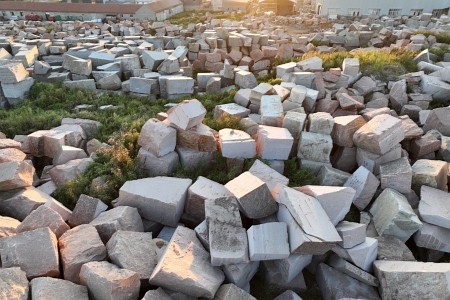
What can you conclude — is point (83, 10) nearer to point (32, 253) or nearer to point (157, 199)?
point (157, 199)

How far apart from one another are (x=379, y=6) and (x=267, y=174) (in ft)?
76.5

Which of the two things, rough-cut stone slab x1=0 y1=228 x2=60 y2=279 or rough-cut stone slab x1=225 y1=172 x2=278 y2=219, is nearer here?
rough-cut stone slab x1=0 y1=228 x2=60 y2=279

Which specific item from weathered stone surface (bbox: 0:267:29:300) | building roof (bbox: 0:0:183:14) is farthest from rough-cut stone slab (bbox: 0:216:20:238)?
building roof (bbox: 0:0:183:14)

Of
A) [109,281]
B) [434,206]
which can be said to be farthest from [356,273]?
[109,281]

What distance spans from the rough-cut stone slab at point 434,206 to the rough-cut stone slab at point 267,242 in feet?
6.13

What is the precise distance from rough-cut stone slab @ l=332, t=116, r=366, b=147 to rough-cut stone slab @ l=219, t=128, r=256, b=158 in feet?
4.40

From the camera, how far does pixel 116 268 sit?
308 cm

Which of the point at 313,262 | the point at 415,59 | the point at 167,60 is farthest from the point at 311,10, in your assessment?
the point at 313,262

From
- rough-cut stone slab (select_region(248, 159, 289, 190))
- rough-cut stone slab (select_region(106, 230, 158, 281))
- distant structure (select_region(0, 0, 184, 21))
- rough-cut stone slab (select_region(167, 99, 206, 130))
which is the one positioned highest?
distant structure (select_region(0, 0, 184, 21))

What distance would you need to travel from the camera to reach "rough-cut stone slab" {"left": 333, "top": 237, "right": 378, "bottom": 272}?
3508 millimetres

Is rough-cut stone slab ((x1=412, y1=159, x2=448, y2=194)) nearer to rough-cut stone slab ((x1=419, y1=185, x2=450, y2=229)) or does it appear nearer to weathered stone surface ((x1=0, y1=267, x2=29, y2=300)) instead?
rough-cut stone slab ((x1=419, y1=185, x2=450, y2=229))

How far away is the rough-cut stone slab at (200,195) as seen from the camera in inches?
157

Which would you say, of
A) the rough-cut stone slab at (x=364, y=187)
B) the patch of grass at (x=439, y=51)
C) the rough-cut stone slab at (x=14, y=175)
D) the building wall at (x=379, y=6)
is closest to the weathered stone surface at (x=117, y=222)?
the rough-cut stone slab at (x=14, y=175)

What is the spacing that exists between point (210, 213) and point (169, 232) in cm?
77
